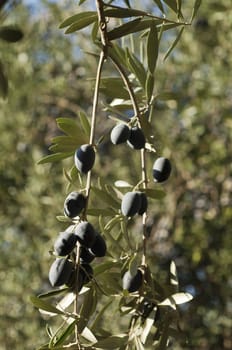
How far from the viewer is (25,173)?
2729 mm

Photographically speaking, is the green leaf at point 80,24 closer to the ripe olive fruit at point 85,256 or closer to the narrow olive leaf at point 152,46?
the narrow olive leaf at point 152,46

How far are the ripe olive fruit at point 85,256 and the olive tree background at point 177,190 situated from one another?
1448 millimetres

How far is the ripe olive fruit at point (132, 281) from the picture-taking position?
0.87 metres

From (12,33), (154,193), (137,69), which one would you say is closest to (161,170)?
(154,193)

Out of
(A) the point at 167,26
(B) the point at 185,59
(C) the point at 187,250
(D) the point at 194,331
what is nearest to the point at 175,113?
(B) the point at 185,59

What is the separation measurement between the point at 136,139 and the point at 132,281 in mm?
174

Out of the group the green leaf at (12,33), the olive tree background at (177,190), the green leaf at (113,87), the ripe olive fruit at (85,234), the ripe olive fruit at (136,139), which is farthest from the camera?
the olive tree background at (177,190)

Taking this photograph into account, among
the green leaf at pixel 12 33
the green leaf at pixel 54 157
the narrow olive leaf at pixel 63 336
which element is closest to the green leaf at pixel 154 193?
the green leaf at pixel 54 157

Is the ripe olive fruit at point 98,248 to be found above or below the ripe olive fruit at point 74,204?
below

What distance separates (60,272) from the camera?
787 mm

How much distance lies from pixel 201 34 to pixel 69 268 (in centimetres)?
204

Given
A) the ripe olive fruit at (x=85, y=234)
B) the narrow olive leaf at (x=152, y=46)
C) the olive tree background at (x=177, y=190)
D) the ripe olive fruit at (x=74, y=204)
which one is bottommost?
the olive tree background at (x=177, y=190)

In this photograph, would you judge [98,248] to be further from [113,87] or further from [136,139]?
[113,87]

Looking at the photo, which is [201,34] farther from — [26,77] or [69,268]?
[69,268]
